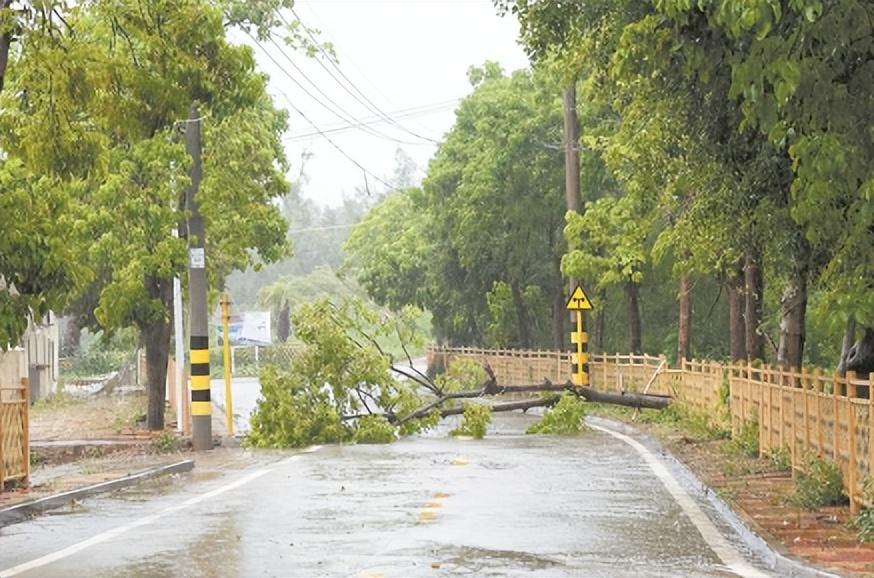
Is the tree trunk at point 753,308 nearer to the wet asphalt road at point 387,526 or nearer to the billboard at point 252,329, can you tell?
the wet asphalt road at point 387,526

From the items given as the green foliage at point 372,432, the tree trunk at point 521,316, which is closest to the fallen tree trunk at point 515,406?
the green foliage at point 372,432

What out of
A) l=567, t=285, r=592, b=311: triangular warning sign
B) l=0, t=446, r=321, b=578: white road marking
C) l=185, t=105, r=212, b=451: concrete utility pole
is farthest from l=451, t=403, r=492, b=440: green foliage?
l=567, t=285, r=592, b=311: triangular warning sign

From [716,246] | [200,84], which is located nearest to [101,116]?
[200,84]

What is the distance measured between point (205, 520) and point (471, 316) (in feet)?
178

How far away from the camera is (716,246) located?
2512 centimetres

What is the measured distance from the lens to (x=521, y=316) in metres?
63.2

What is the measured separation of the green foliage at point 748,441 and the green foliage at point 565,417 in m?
6.21

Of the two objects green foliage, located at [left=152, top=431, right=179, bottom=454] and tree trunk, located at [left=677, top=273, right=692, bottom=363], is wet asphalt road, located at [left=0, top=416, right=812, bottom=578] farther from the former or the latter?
tree trunk, located at [left=677, top=273, right=692, bottom=363]

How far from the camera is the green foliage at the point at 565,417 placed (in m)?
30.7

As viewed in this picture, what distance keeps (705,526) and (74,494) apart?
25.2 ft

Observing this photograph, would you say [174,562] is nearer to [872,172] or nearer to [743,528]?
[743,528]

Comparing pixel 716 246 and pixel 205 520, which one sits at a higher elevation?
pixel 716 246

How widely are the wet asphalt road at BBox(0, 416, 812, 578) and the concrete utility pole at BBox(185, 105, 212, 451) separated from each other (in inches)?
208

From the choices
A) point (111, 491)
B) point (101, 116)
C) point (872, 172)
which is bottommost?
point (111, 491)
